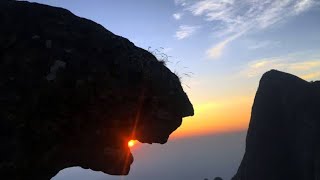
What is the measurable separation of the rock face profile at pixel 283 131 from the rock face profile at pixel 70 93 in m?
60.4

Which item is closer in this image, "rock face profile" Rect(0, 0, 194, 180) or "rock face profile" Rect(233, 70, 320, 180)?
"rock face profile" Rect(0, 0, 194, 180)

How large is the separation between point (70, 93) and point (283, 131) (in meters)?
74.6

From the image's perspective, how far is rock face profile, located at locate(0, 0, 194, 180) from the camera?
12.8 meters

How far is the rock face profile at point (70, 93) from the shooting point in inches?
504

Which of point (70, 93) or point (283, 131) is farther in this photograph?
point (283, 131)

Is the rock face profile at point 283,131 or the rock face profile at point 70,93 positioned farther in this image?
the rock face profile at point 283,131

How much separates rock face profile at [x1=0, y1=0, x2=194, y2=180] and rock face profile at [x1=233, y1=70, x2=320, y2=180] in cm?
6040

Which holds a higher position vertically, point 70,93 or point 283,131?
point 70,93

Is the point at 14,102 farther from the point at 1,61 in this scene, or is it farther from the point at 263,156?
the point at 263,156

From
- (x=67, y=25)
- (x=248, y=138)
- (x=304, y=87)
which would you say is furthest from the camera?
(x=248, y=138)

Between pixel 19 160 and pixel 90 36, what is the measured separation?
226 inches

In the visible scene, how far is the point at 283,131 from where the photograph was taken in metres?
80.6

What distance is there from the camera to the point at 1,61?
43.5 ft

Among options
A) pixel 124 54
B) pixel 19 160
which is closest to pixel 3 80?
pixel 19 160
